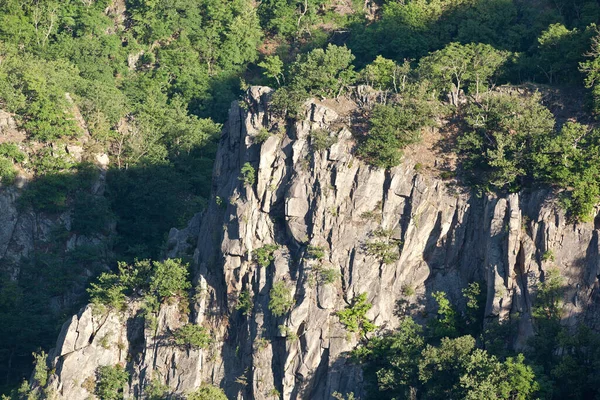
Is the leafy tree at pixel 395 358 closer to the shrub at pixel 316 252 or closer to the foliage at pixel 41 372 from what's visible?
the shrub at pixel 316 252

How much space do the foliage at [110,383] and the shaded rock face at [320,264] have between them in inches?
28.1

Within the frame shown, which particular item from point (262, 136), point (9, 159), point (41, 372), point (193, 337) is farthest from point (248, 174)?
point (9, 159)

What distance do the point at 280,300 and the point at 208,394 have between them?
6387 mm

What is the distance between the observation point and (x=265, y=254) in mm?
77500

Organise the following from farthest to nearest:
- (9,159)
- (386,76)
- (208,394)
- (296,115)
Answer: (9,159)
(386,76)
(296,115)
(208,394)

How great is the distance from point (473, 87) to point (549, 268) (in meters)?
16.2

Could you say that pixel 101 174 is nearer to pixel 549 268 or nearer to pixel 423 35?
pixel 423 35

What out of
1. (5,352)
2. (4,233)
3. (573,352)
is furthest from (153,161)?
(573,352)

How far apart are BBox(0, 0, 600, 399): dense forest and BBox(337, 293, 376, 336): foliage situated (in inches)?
4.7

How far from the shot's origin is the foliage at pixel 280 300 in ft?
245

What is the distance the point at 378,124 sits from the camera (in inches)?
3071

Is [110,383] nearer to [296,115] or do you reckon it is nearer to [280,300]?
[280,300]

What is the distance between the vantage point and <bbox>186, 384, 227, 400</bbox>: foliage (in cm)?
7481

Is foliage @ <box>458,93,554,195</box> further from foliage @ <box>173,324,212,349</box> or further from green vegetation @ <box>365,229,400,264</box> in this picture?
foliage @ <box>173,324,212,349</box>
